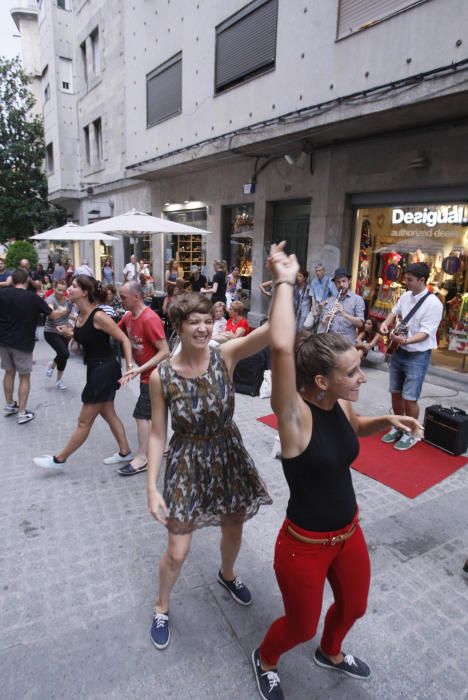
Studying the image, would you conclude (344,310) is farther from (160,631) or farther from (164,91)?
(164,91)

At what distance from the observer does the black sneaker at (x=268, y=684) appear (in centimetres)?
217

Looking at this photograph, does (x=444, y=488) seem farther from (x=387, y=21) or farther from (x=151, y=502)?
(x=387, y=21)

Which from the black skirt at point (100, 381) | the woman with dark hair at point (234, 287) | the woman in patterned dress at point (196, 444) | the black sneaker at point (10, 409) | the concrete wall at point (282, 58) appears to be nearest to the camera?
the woman in patterned dress at point (196, 444)

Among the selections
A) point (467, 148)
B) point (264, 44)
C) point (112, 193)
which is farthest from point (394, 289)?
point (112, 193)

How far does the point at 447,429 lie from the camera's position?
5.06m

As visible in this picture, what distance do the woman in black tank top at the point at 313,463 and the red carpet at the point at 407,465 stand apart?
245 cm

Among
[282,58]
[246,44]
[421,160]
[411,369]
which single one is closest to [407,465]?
[411,369]

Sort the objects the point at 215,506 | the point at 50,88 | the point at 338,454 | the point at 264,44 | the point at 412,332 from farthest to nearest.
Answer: the point at 50,88 → the point at 264,44 → the point at 412,332 → the point at 215,506 → the point at 338,454

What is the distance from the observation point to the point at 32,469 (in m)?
4.56

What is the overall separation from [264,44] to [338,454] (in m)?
11.1

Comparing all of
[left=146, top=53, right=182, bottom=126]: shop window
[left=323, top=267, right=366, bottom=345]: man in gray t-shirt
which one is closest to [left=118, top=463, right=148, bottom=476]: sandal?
[left=323, top=267, right=366, bottom=345]: man in gray t-shirt

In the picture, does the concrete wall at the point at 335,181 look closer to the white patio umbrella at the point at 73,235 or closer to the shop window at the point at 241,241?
the shop window at the point at 241,241

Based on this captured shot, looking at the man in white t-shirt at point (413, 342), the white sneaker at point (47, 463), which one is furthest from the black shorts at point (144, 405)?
the man in white t-shirt at point (413, 342)

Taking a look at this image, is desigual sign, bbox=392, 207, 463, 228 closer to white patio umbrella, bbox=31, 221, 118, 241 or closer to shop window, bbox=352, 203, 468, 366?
shop window, bbox=352, 203, 468, 366
